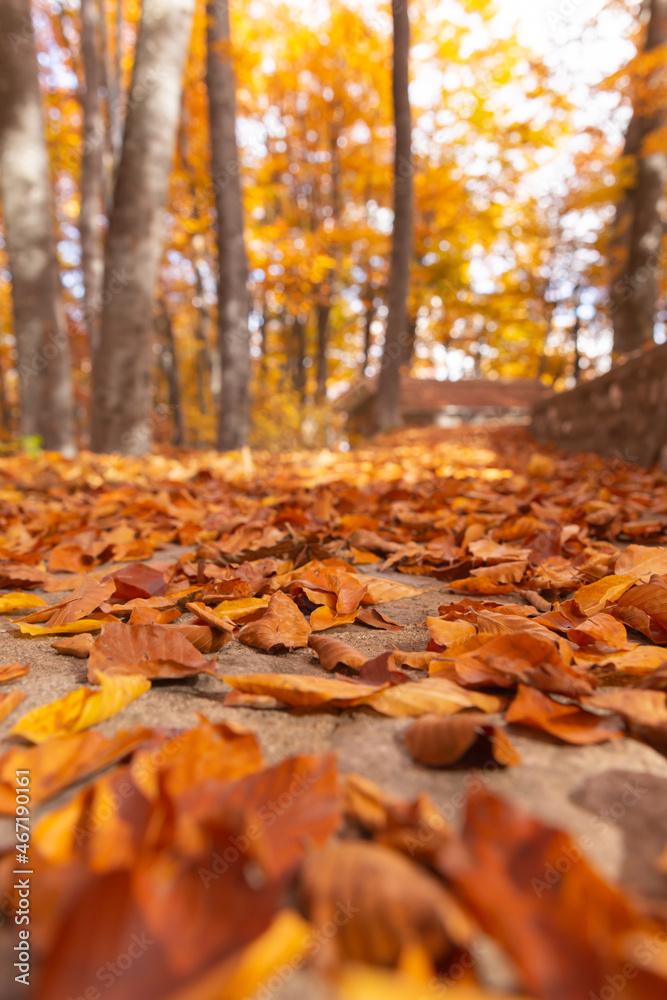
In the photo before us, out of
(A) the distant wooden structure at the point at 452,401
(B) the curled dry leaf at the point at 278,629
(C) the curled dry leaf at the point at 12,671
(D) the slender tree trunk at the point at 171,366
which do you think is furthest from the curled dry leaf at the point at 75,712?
(D) the slender tree trunk at the point at 171,366

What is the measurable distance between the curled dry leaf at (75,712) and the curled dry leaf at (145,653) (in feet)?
0.27

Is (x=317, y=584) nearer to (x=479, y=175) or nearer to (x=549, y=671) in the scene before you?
(x=549, y=671)

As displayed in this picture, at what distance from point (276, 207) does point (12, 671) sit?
56.1 feet

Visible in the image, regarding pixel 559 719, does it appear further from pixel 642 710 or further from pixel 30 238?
pixel 30 238

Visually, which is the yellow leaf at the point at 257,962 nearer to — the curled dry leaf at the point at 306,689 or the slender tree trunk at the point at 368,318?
the curled dry leaf at the point at 306,689

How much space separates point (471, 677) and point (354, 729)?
0.68 ft

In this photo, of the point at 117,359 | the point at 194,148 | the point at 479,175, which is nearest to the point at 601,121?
the point at 479,175

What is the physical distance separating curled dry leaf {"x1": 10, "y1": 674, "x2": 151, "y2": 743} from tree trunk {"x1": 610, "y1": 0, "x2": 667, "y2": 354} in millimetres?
8144

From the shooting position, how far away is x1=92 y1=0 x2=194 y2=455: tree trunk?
15.0 feet

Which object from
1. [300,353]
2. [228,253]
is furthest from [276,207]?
[228,253]

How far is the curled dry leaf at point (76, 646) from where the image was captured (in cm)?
108

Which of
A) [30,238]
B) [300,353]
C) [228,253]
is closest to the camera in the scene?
[30,238]

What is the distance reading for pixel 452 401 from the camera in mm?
13922

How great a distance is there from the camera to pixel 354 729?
796 millimetres
